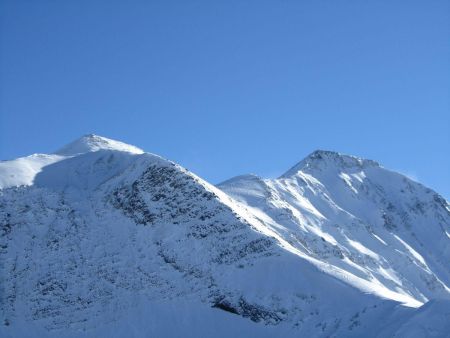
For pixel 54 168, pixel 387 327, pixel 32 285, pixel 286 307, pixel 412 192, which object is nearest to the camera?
Answer: pixel 387 327

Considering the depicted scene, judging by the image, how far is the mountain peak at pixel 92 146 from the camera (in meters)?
92.6

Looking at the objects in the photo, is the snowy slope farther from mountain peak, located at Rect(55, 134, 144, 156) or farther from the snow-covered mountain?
mountain peak, located at Rect(55, 134, 144, 156)

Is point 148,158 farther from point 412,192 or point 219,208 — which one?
point 412,192

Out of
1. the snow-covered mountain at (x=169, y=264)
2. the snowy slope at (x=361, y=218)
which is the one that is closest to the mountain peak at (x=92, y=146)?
the snow-covered mountain at (x=169, y=264)

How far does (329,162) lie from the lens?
406 feet

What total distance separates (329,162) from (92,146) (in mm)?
48860

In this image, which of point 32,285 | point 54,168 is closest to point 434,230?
point 54,168

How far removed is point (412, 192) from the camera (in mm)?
124125

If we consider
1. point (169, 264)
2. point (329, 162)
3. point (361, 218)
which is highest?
point (329, 162)

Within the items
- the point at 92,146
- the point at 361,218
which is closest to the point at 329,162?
the point at 361,218

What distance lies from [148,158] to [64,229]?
13.9m

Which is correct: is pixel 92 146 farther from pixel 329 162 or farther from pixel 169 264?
pixel 329 162

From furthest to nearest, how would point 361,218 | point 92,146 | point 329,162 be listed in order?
1. point 329,162
2. point 361,218
3. point 92,146

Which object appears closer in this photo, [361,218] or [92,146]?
[92,146]
